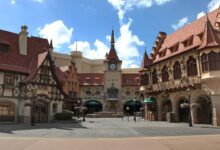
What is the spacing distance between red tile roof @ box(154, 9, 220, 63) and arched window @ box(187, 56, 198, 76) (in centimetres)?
157

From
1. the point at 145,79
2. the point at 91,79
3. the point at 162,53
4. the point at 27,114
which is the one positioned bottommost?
the point at 27,114

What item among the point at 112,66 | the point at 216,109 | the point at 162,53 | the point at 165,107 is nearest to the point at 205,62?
the point at 216,109

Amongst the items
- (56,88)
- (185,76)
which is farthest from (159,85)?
(56,88)

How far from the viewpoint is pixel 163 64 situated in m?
41.4

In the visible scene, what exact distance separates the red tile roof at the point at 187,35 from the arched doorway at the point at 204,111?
7.27m

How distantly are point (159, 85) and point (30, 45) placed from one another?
2232 centimetres

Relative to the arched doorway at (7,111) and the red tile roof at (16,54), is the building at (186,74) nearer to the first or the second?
the red tile roof at (16,54)

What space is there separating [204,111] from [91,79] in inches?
1824

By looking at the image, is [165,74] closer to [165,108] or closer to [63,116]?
[165,108]

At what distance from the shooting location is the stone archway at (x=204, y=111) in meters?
33.0

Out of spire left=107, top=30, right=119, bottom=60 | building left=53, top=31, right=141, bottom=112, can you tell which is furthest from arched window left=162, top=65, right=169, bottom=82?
spire left=107, top=30, right=119, bottom=60

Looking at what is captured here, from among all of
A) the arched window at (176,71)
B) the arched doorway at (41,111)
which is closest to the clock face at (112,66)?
the arched window at (176,71)

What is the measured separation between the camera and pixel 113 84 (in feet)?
241

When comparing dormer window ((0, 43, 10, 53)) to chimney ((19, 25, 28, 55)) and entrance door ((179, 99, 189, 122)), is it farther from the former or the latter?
entrance door ((179, 99, 189, 122))
